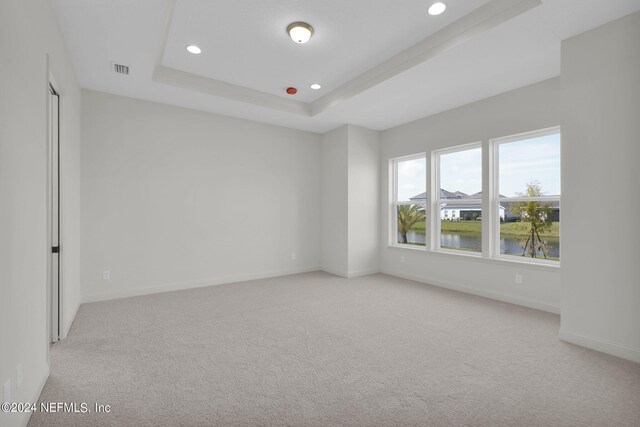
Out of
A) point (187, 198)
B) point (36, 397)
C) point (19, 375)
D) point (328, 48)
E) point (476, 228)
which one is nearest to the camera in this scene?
point (19, 375)

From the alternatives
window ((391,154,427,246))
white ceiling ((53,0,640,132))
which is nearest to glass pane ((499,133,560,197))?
white ceiling ((53,0,640,132))

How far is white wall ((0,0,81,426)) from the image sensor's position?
1.49 m

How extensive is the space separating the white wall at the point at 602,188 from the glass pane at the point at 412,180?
2510 mm

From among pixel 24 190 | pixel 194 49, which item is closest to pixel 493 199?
pixel 194 49

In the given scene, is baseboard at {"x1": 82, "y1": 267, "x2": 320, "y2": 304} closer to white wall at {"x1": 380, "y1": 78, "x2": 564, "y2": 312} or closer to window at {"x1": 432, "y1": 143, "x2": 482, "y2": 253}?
white wall at {"x1": 380, "y1": 78, "x2": 564, "y2": 312}

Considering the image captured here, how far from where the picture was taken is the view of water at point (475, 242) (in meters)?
3.77

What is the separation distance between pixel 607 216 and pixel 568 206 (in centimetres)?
28

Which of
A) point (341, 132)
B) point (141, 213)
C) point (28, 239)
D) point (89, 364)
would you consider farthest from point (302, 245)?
point (28, 239)

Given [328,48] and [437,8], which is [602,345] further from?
[328,48]

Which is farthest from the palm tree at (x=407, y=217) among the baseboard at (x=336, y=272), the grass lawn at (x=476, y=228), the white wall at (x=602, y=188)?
the white wall at (x=602, y=188)

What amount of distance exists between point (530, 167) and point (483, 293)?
1.75 meters

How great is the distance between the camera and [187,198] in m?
4.59

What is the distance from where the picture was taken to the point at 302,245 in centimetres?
582

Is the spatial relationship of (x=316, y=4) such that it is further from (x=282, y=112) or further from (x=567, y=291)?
(x=567, y=291)
